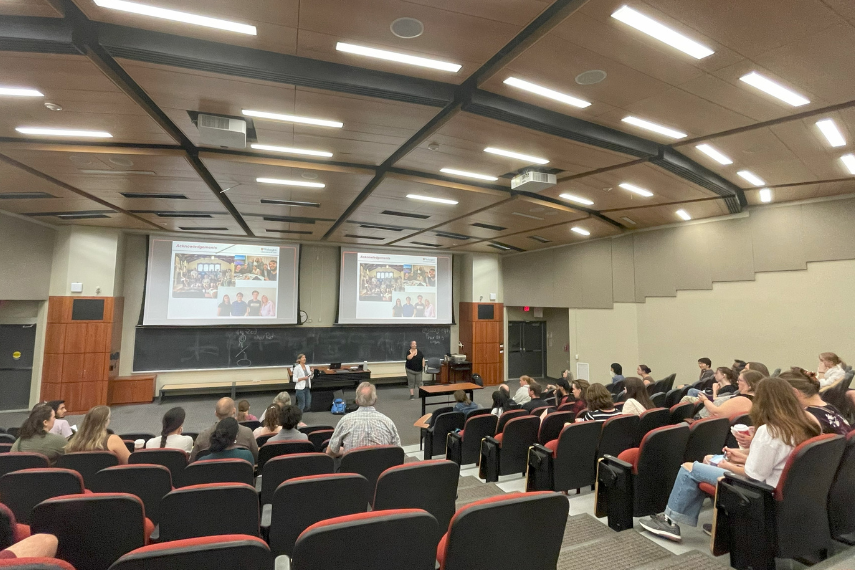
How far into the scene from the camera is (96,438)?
122 inches

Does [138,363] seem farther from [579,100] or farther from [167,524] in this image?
[579,100]

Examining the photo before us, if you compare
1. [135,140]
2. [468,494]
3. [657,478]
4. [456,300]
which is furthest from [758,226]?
[135,140]

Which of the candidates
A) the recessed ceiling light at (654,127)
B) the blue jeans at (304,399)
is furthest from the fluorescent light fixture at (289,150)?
the blue jeans at (304,399)

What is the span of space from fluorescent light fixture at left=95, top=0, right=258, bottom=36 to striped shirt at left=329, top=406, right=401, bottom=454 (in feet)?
9.93

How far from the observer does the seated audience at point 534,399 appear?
18.1 feet

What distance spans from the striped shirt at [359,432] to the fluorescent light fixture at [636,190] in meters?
4.86

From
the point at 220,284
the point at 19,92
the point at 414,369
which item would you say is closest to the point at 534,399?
the point at 414,369

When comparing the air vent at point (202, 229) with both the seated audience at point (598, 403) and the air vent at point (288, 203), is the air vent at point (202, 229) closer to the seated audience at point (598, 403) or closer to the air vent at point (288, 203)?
the air vent at point (288, 203)

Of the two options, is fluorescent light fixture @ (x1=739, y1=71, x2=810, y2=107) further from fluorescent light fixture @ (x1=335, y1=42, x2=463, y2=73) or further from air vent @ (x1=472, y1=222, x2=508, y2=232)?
air vent @ (x1=472, y1=222, x2=508, y2=232)

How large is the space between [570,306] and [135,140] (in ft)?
31.9

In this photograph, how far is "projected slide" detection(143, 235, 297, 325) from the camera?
30.2ft

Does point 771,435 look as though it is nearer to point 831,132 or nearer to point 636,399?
point 636,399

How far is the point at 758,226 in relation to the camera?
6.69m

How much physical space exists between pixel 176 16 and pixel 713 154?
5.60m
